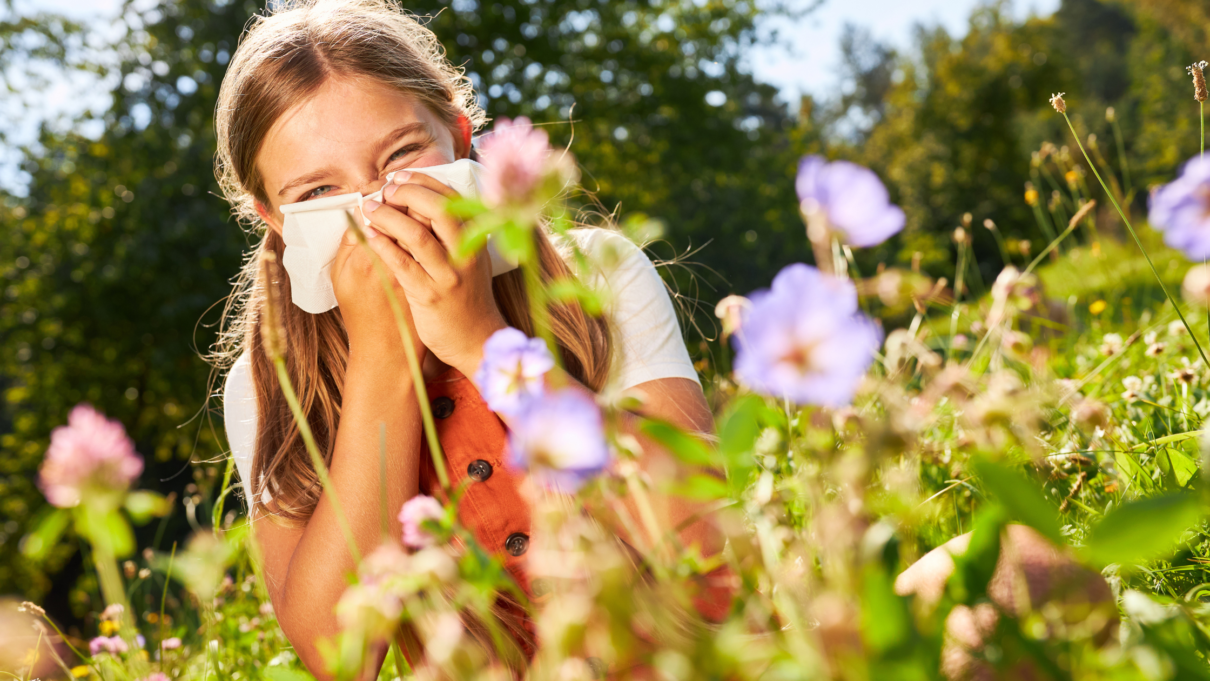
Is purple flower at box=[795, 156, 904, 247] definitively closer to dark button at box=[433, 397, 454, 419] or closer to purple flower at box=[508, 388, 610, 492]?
purple flower at box=[508, 388, 610, 492]

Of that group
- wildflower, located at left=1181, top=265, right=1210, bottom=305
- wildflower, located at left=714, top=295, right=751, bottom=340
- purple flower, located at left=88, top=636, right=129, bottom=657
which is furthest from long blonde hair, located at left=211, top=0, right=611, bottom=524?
wildflower, located at left=1181, top=265, right=1210, bottom=305

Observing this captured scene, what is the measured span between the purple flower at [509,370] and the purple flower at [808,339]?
6.8 inches

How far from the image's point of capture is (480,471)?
4.53 ft

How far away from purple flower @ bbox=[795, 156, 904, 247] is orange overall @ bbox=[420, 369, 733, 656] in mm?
1055

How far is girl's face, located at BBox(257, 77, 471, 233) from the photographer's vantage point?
147cm

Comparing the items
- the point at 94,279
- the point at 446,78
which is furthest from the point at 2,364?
the point at 446,78

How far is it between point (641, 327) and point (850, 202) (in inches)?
49.2

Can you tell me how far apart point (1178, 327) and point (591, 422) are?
1923mm

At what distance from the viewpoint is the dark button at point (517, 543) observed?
4.41ft

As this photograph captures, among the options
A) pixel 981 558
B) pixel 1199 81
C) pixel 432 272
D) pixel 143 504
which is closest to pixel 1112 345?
pixel 1199 81

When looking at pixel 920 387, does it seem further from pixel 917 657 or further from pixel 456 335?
pixel 917 657

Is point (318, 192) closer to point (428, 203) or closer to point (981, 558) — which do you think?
point (428, 203)

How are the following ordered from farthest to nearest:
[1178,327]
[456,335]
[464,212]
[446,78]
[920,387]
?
[920,387], [446,78], [1178,327], [456,335], [464,212]

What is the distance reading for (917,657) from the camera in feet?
1.01
